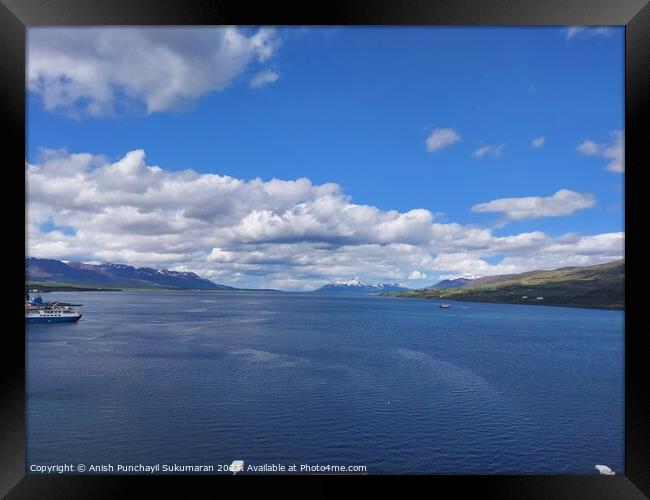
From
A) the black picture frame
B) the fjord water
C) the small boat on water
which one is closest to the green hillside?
the fjord water

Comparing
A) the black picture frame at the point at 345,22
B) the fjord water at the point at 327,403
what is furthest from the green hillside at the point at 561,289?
the black picture frame at the point at 345,22

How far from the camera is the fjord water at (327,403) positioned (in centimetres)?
1169

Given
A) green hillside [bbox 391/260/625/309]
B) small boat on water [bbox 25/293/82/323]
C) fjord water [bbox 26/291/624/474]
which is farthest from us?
green hillside [bbox 391/260/625/309]

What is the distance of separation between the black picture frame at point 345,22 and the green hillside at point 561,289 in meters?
71.0

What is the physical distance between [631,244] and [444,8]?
A: 114 inches

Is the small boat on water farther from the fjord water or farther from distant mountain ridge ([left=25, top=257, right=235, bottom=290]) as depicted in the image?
distant mountain ridge ([left=25, top=257, right=235, bottom=290])

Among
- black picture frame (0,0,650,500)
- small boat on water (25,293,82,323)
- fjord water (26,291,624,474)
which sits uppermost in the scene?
black picture frame (0,0,650,500)

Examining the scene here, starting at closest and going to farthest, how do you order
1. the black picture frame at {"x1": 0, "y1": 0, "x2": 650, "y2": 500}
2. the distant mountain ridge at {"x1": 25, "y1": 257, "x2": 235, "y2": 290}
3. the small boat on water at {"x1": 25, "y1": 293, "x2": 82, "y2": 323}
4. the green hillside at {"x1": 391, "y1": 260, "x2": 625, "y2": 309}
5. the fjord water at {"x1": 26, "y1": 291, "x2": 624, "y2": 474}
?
the black picture frame at {"x1": 0, "y1": 0, "x2": 650, "y2": 500} < the fjord water at {"x1": 26, "y1": 291, "x2": 624, "y2": 474} < the small boat on water at {"x1": 25, "y1": 293, "x2": 82, "y2": 323} < the green hillside at {"x1": 391, "y1": 260, "x2": 625, "y2": 309} < the distant mountain ridge at {"x1": 25, "y1": 257, "x2": 235, "y2": 290}

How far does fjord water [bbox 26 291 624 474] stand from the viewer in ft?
38.3

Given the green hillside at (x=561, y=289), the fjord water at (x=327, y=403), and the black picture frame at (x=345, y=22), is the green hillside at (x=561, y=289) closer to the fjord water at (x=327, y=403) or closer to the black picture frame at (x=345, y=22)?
the fjord water at (x=327, y=403)

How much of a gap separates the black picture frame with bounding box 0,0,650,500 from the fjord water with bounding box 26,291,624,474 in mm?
1220

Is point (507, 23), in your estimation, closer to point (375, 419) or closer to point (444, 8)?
point (444, 8)

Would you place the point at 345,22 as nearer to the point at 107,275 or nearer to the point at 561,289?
the point at 561,289

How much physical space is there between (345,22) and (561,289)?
271 feet
